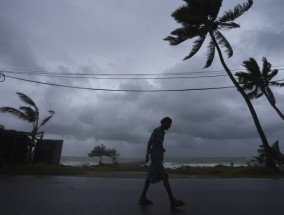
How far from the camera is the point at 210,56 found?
21531 millimetres

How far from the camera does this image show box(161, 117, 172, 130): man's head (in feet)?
23.2

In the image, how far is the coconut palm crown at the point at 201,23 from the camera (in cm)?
2125

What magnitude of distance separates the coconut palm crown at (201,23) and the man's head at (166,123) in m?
14.8

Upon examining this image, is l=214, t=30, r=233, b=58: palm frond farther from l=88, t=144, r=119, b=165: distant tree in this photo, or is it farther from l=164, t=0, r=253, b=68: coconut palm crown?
l=88, t=144, r=119, b=165: distant tree

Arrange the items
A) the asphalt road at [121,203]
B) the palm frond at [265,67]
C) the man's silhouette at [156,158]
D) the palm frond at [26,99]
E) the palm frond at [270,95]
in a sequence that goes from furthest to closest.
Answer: the palm frond at [265,67], the palm frond at [270,95], the palm frond at [26,99], the man's silhouette at [156,158], the asphalt road at [121,203]

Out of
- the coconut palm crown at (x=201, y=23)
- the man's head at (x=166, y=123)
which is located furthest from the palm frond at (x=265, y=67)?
the man's head at (x=166, y=123)

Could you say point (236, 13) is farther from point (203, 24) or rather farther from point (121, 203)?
point (121, 203)

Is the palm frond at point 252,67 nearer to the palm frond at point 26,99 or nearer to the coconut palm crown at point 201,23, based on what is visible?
the coconut palm crown at point 201,23

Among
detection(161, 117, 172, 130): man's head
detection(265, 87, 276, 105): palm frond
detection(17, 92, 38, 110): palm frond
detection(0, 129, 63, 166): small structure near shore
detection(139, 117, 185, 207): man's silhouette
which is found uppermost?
detection(265, 87, 276, 105): palm frond

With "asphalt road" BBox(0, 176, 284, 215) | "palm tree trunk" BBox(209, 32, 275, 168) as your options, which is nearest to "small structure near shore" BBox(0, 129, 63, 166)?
"asphalt road" BBox(0, 176, 284, 215)

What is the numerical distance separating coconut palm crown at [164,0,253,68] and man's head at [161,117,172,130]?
14778 mm

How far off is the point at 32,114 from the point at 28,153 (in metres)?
2.81

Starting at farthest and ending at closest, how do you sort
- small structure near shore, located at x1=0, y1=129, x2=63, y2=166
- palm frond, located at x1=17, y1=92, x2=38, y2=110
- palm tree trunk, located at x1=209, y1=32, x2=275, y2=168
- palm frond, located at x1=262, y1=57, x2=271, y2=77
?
palm frond, located at x1=262, y1=57, x2=271, y2=77, palm frond, located at x1=17, y1=92, x2=38, y2=110, palm tree trunk, located at x1=209, y1=32, x2=275, y2=168, small structure near shore, located at x1=0, y1=129, x2=63, y2=166

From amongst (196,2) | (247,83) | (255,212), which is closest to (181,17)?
(196,2)
